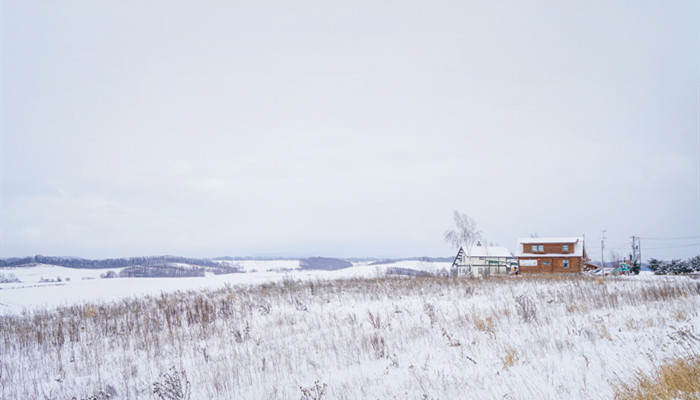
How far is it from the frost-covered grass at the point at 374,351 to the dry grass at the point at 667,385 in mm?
181

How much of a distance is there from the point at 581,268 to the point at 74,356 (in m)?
56.8

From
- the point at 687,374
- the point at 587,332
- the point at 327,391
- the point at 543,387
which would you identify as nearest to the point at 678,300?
the point at 587,332

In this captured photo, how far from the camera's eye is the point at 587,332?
6.37 m

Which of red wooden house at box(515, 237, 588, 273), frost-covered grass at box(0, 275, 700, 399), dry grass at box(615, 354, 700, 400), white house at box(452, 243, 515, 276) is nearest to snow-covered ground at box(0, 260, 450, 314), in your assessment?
frost-covered grass at box(0, 275, 700, 399)

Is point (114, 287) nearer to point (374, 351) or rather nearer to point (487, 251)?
point (374, 351)

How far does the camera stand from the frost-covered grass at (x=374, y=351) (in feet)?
15.2

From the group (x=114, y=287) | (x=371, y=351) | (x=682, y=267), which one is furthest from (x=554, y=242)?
(x=114, y=287)

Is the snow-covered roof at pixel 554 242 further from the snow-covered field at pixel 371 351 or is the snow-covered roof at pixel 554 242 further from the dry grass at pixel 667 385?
the dry grass at pixel 667 385

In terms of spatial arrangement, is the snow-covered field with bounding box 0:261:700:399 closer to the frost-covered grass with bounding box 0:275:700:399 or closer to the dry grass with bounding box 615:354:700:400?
the frost-covered grass with bounding box 0:275:700:399

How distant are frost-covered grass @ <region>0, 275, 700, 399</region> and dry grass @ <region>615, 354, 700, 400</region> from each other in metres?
0.18

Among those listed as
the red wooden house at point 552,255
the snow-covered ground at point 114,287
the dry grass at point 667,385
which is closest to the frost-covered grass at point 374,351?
the dry grass at point 667,385

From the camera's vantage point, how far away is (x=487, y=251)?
5703 centimetres

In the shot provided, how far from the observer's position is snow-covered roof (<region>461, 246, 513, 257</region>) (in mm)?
56562

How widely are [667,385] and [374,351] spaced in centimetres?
416
